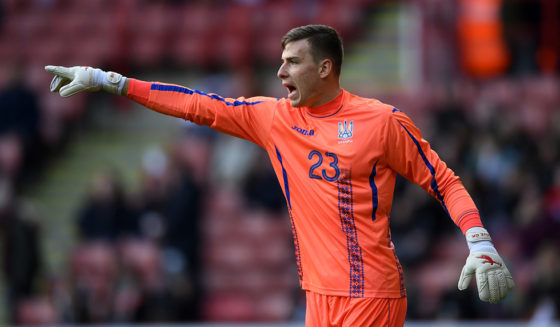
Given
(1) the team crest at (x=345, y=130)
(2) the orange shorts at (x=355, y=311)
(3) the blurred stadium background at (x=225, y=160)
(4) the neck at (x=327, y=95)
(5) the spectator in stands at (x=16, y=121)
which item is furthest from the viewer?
(5) the spectator in stands at (x=16, y=121)

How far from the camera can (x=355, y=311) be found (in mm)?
3848

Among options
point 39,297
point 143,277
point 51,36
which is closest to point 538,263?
point 143,277

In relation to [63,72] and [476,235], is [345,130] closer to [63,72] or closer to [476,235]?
[476,235]

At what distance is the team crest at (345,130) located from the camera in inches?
156

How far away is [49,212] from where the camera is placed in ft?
42.5

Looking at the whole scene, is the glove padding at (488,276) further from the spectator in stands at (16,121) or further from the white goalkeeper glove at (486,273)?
the spectator in stands at (16,121)

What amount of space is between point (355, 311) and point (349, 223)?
16.1 inches

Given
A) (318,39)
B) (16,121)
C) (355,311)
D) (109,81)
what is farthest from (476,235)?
(16,121)

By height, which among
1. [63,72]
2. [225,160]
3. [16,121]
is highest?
[16,121]

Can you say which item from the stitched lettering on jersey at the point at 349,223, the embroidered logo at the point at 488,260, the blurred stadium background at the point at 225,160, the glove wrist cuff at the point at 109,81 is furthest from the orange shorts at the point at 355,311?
the blurred stadium background at the point at 225,160

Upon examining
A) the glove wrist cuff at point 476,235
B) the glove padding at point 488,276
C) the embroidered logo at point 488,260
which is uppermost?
the glove wrist cuff at point 476,235

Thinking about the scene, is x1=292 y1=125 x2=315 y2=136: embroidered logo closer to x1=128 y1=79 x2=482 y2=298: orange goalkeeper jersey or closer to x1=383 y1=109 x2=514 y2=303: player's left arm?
x1=128 y1=79 x2=482 y2=298: orange goalkeeper jersey

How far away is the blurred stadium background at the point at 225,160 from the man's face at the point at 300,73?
17.0ft

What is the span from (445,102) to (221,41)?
4.89 m
